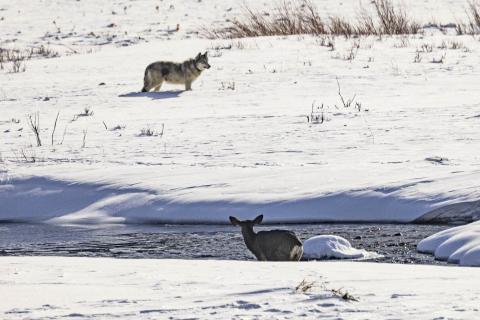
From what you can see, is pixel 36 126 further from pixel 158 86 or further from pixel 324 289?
pixel 324 289

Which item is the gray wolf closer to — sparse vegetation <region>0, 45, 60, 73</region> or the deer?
sparse vegetation <region>0, 45, 60, 73</region>

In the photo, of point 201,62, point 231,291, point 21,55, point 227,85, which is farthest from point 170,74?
point 231,291

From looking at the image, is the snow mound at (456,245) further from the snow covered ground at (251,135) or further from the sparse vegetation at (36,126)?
the sparse vegetation at (36,126)

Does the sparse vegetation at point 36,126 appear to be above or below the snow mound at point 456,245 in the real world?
above

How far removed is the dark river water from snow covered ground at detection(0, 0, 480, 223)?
353 mm

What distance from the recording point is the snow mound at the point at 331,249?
8523mm

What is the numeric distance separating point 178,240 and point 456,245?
247 centimetres

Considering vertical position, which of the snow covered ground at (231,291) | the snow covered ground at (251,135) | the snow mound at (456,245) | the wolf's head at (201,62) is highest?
the wolf's head at (201,62)

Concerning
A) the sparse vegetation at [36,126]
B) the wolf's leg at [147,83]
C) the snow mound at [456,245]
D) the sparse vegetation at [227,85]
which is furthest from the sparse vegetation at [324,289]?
the wolf's leg at [147,83]

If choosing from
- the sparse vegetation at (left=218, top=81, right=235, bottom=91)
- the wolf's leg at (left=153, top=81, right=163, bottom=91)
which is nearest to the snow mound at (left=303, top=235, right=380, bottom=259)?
the sparse vegetation at (left=218, top=81, right=235, bottom=91)

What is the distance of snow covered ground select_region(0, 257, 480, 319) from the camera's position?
17.6ft

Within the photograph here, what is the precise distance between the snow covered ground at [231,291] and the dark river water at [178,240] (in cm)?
190

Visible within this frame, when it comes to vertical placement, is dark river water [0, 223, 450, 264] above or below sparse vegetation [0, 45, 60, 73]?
below

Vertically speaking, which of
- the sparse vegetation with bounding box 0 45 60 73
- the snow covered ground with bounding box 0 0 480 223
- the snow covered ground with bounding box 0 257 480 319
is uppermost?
the sparse vegetation with bounding box 0 45 60 73
